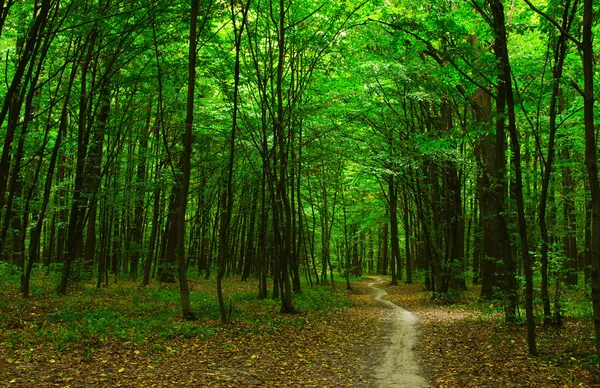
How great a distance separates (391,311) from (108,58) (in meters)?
13.6

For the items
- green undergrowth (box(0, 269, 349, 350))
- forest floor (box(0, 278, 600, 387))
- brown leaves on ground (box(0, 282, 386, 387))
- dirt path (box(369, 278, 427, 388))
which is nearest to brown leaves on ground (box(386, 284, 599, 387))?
forest floor (box(0, 278, 600, 387))

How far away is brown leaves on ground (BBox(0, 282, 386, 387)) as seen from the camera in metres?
5.80

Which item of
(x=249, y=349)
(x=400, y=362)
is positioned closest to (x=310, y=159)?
(x=249, y=349)

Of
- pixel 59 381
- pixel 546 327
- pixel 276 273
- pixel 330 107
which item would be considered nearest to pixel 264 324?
pixel 276 273

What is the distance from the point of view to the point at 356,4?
10.9 metres

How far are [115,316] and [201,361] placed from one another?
416 centimetres

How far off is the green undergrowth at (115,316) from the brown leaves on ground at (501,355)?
12.9ft

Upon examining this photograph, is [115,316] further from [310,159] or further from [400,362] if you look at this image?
[310,159]

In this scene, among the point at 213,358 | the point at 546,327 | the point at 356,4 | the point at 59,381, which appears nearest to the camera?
the point at 59,381

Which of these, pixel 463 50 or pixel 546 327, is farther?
pixel 546 327

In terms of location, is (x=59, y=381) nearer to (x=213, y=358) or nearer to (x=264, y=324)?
(x=213, y=358)

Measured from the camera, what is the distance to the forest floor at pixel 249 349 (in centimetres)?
599

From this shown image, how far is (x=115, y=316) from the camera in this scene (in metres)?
9.89

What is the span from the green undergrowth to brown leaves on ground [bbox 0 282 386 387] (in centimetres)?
18
